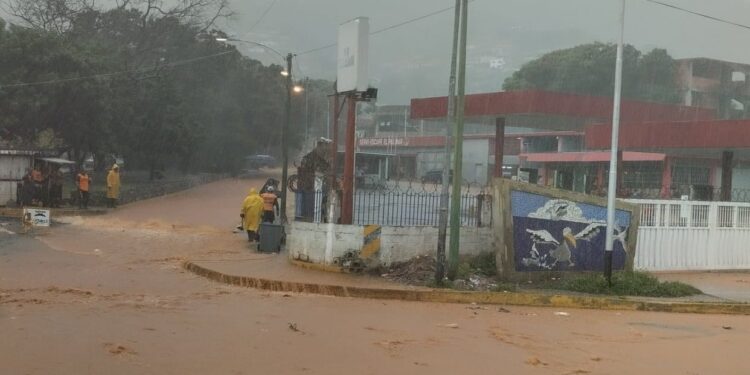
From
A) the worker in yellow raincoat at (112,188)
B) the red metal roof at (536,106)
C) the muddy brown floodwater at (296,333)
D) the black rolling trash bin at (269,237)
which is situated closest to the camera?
the muddy brown floodwater at (296,333)

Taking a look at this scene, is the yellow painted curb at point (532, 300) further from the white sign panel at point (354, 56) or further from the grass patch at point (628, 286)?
the white sign panel at point (354, 56)

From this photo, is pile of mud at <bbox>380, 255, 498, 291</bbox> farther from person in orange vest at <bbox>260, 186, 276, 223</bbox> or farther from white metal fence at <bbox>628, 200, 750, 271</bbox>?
person in orange vest at <bbox>260, 186, 276, 223</bbox>

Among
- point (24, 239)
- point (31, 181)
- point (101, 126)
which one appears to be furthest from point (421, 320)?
point (101, 126)

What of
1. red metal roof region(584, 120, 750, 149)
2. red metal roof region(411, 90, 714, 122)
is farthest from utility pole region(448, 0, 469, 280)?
red metal roof region(584, 120, 750, 149)

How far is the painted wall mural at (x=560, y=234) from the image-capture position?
1357 centimetres

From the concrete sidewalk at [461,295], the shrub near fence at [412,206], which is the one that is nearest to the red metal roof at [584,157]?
the shrub near fence at [412,206]

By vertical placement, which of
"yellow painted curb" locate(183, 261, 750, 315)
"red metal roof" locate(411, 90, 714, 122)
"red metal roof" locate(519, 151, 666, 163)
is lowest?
"yellow painted curb" locate(183, 261, 750, 315)

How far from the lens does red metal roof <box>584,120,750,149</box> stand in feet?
67.2

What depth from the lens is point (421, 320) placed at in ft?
33.1

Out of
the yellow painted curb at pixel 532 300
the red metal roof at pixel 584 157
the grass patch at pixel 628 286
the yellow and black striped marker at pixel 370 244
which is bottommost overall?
the yellow painted curb at pixel 532 300

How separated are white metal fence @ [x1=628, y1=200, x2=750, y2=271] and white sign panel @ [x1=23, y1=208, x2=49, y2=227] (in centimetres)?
1684

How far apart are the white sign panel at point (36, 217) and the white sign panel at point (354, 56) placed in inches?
462

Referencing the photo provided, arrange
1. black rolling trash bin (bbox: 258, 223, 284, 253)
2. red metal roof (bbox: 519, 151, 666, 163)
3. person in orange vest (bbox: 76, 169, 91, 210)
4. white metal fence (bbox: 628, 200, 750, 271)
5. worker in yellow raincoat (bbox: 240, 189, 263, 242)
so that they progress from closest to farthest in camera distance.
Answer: white metal fence (bbox: 628, 200, 750, 271)
black rolling trash bin (bbox: 258, 223, 284, 253)
worker in yellow raincoat (bbox: 240, 189, 263, 242)
person in orange vest (bbox: 76, 169, 91, 210)
red metal roof (bbox: 519, 151, 666, 163)

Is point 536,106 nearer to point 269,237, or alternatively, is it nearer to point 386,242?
point 269,237
